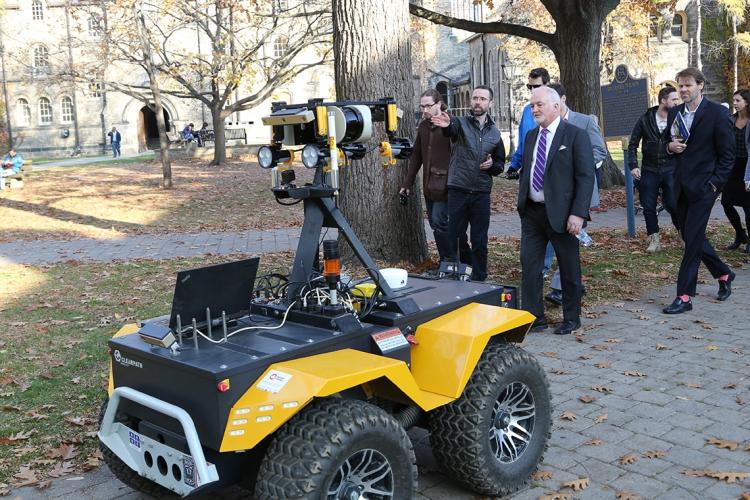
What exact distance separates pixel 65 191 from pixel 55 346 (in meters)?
18.2

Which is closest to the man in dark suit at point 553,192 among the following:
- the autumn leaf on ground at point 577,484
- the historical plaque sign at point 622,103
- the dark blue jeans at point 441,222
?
the dark blue jeans at point 441,222

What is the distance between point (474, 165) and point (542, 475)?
3966 millimetres

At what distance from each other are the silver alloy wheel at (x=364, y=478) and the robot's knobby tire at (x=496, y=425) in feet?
1.74

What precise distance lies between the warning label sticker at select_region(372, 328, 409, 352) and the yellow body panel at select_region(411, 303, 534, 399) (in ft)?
0.51

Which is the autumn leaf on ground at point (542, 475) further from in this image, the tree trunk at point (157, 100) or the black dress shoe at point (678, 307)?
the tree trunk at point (157, 100)

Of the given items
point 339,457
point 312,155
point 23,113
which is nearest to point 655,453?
point 339,457

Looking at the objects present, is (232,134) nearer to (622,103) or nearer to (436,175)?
(622,103)

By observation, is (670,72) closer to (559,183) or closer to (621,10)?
(621,10)

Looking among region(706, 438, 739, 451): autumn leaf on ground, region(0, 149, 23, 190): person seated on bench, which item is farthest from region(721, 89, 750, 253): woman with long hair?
region(0, 149, 23, 190): person seated on bench

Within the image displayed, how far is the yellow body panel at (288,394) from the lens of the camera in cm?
311

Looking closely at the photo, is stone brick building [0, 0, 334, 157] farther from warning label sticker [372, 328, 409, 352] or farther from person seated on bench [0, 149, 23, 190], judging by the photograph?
warning label sticker [372, 328, 409, 352]

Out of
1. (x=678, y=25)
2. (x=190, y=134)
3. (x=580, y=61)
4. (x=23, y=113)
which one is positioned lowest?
(x=190, y=134)

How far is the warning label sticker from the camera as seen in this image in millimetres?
3715

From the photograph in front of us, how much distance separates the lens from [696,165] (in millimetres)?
7270
